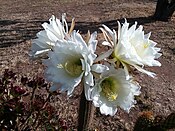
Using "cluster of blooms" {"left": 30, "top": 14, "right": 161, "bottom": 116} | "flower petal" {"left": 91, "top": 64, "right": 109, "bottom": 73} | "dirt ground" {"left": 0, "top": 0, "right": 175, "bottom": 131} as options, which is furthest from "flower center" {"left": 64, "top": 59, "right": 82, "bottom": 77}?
"dirt ground" {"left": 0, "top": 0, "right": 175, "bottom": 131}

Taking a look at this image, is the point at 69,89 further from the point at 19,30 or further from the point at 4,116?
the point at 19,30

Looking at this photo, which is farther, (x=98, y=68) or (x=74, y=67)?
(x=74, y=67)

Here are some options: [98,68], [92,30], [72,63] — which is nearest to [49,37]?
[72,63]

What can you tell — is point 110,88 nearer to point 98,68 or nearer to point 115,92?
Answer: point 115,92

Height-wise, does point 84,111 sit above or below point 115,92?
below

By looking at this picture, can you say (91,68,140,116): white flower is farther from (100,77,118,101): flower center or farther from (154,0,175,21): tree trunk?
(154,0,175,21): tree trunk

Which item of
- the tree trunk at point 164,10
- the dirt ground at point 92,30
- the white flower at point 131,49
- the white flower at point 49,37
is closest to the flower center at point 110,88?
the white flower at point 131,49

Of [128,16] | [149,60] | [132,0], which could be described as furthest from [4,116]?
[132,0]

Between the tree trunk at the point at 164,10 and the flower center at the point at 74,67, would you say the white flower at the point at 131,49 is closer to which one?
the flower center at the point at 74,67
